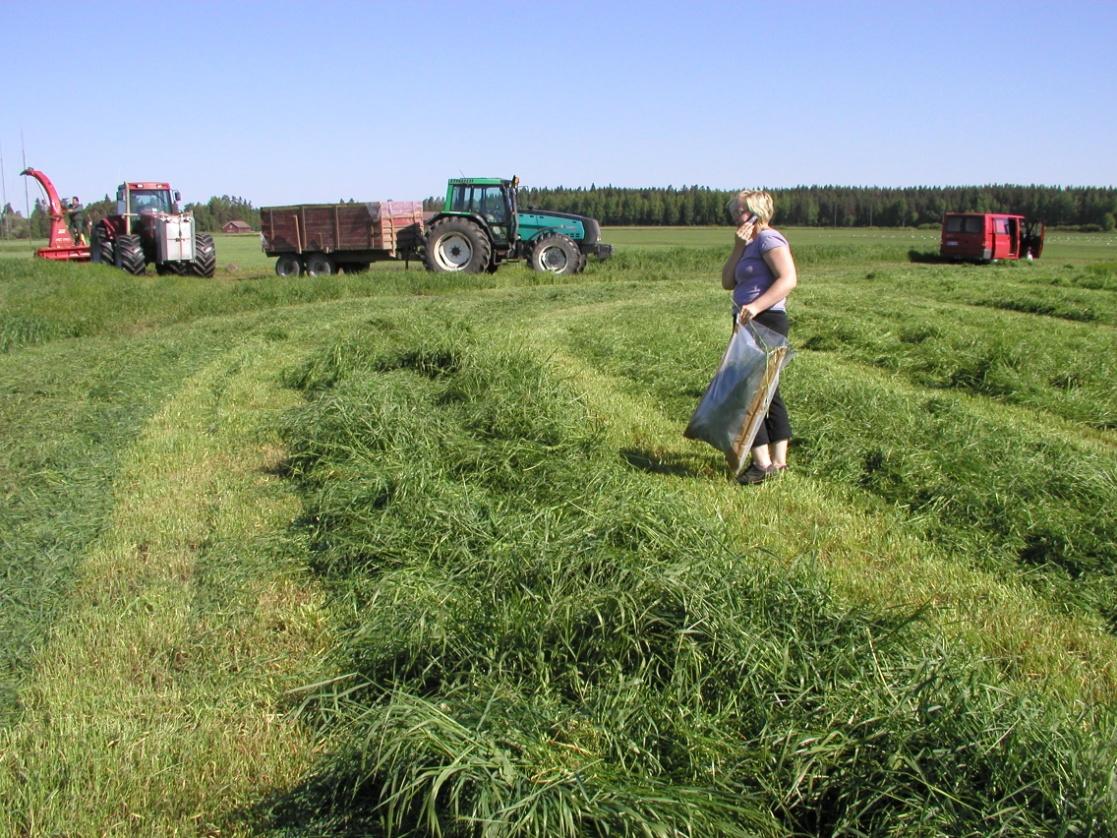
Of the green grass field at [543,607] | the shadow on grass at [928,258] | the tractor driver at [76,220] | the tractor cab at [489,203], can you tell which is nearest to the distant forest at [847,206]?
the shadow on grass at [928,258]

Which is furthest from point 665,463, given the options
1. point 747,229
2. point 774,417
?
point 747,229

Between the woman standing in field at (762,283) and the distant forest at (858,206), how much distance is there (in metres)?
69.0

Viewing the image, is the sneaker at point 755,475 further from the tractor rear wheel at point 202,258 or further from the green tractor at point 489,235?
the tractor rear wheel at point 202,258

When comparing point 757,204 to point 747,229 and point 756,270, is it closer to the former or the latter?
point 747,229

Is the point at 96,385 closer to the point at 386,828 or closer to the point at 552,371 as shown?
the point at 552,371

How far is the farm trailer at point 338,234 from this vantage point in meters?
23.1

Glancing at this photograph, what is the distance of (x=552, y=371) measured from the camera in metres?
7.86

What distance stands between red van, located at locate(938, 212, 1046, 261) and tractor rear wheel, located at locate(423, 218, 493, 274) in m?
17.5

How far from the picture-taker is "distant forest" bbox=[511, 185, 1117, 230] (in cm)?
7362

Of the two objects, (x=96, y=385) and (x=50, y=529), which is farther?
(x=96, y=385)

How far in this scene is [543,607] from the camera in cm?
316

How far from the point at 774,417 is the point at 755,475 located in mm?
373

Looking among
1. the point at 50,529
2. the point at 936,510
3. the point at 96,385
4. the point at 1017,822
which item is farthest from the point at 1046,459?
the point at 96,385

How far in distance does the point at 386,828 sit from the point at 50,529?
328 centimetres
